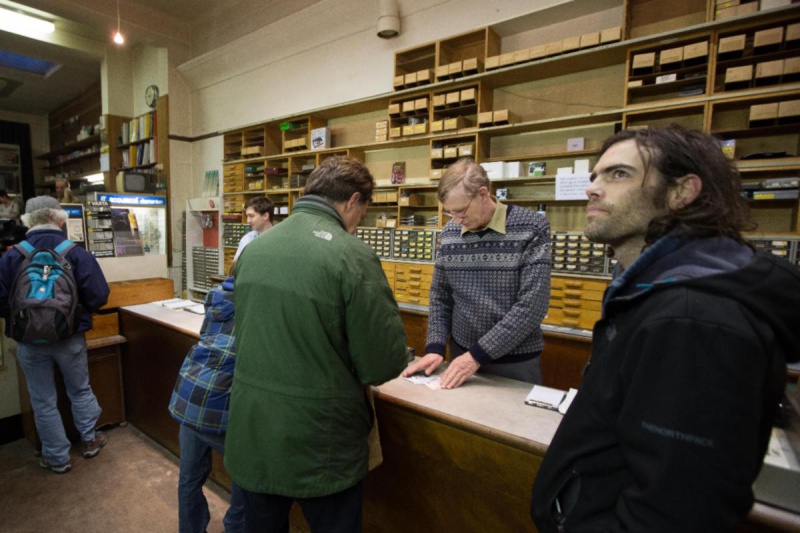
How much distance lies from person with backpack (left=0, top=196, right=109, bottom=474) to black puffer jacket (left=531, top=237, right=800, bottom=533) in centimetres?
289

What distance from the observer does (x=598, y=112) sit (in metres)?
3.01

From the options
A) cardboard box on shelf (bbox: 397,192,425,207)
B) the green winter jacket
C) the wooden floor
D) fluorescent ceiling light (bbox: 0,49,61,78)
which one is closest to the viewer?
the green winter jacket

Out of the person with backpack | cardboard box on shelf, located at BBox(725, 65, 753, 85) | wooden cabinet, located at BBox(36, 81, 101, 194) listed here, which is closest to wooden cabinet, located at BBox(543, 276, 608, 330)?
cardboard box on shelf, located at BBox(725, 65, 753, 85)

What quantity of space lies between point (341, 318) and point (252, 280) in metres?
0.27

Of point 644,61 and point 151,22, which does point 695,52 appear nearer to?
point 644,61

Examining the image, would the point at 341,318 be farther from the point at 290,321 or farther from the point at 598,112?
the point at 598,112

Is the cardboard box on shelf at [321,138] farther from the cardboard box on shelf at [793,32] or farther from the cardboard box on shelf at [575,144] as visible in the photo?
the cardboard box on shelf at [793,32]

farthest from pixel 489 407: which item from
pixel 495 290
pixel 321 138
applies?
pixel 321 138

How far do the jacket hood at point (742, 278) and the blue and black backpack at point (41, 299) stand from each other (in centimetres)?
293

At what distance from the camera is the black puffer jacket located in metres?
0.57

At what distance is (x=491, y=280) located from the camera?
173 centimetres

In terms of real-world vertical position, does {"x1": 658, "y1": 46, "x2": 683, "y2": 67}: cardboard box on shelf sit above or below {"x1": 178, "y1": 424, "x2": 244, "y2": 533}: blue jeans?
above

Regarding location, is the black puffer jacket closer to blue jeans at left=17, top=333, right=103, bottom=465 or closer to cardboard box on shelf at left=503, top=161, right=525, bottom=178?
cardboard box on shelf at left=503, top=161, right=525, bottom=178

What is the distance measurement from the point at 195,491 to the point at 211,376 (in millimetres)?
787
